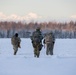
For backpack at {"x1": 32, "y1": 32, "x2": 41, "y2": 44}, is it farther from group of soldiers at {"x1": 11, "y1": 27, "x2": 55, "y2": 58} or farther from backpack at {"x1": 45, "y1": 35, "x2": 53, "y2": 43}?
backpack at {"x1": 45, "y1": 35, "x2": 53, "y2": 43}

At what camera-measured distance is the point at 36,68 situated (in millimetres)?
9961

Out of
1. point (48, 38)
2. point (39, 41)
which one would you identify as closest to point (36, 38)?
point (39, 41)

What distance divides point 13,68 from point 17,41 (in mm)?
7400

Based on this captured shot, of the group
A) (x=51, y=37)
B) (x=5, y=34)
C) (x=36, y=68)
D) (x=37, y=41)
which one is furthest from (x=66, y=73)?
(x=5, y=34)

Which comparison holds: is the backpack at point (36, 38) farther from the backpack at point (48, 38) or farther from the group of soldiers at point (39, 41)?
the backpack at point (48, 38)

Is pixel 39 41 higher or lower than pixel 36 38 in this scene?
lower

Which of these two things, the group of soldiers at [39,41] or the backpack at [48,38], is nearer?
the group of soldiers at [39,41]

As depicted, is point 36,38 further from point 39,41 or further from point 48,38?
point 48,38

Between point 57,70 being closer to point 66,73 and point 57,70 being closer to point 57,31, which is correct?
point 66,73

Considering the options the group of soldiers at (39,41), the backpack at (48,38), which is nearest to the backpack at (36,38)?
the group of soldiers at (39,41)

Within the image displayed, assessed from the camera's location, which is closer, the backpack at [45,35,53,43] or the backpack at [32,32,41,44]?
the backpack at [32,32,41,44]

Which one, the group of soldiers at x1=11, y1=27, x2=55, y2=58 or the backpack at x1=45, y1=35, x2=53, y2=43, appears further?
the backpack at x1=45, y1=35, x2=53, y2=43

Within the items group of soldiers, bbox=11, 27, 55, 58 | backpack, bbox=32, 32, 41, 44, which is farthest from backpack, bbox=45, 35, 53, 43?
backpack, bbox=32, 32, 41, 44

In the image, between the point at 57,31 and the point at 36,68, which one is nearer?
the point at 36,68
